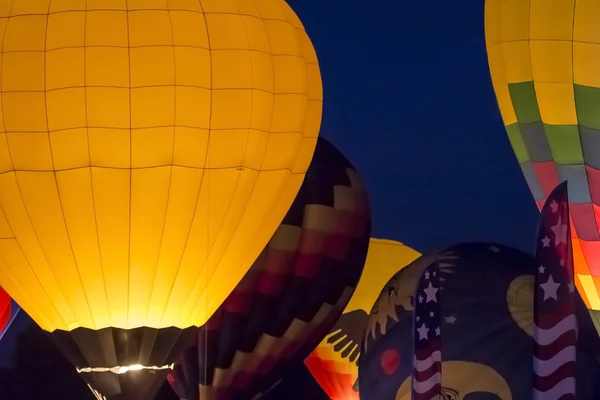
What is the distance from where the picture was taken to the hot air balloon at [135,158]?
199 inches

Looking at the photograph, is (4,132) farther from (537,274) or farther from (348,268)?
(348,268)

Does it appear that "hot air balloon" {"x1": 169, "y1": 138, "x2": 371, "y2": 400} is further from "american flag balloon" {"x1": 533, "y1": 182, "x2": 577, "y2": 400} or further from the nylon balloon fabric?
"american flag balloon" {"x1": 533, "y1": 182, "x2": 577, "y2": 400}

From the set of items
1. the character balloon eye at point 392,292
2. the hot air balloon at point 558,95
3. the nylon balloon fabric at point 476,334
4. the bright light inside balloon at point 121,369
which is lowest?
the nylon balloon fabric at point 476,334

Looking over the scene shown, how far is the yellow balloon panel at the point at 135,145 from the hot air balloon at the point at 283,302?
5.25ft

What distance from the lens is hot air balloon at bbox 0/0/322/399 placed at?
5.06 metres

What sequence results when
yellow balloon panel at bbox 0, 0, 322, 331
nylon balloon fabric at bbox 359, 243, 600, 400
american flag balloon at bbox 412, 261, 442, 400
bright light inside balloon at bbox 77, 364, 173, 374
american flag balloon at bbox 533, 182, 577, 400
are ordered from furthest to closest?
nylon balloon fabric at bbox 359, 243, 600, 400 → bright light inside balloon at bbox 77, 364, 173, 374 → yellow balloon panel at bbox 0, 0, 322, 331 → american flag balloon at bbox 412, 261, 442, 400 → american flag balloon at bbox 533, 182, 577, 400

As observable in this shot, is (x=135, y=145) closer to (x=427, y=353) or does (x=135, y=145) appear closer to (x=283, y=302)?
(x=427, y=353)

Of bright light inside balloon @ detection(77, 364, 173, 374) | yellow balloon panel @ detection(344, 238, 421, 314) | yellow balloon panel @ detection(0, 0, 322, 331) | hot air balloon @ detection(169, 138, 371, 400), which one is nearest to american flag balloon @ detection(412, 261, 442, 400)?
yellow balloon panel @ detection(0, 0, 322, 331)

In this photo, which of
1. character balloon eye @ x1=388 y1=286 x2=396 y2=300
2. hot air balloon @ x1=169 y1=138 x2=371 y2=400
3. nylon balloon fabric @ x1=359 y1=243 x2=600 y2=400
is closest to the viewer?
nylon balloon fabric @ x1=359 y1=243 x2=600 y2=400

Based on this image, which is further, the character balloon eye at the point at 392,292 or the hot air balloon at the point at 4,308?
the hot air balloon at the point at 4,308

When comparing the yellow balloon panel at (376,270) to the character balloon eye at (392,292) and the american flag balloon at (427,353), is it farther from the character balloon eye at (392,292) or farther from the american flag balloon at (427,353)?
the american flag balloon at (427,353)

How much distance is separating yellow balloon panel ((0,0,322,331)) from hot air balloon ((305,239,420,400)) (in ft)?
9.53

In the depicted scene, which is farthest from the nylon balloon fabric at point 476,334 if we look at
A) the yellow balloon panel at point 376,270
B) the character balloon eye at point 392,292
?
the yellow balloon panel at point 376,270

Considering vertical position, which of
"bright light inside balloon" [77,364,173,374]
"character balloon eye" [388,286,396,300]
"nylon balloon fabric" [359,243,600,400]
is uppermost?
"bright light inside balloon" [77,364,173,374]
